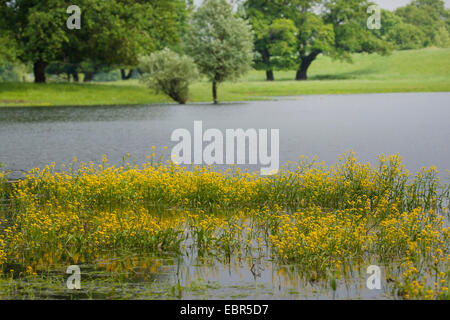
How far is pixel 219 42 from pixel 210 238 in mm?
53433

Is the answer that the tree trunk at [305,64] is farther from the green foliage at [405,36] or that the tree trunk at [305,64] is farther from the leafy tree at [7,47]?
the leafy tree at [7,47]

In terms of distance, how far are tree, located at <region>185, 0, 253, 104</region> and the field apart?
48731 mm

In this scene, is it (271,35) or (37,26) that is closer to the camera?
(37,26)

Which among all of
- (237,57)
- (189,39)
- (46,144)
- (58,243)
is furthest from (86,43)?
(58,243)

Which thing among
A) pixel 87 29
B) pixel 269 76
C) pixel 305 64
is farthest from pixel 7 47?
pixel 305 64

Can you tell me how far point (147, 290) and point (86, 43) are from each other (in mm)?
67589

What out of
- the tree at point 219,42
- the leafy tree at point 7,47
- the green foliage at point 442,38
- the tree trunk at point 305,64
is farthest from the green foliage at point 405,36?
the leafy tree at point 7,47

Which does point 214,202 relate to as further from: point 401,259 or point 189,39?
point 189,39

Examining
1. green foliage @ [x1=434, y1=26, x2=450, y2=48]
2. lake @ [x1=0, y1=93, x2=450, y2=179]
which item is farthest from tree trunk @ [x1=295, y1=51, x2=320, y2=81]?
lake @ [x1=0, y1=93, x2=450, y2=179]

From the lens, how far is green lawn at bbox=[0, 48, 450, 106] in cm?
6638

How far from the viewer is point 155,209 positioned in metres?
15.2

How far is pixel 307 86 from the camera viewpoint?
88.1 metres

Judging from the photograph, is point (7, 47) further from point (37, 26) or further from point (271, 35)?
point (271, 35)

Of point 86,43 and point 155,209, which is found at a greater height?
point 86,43
